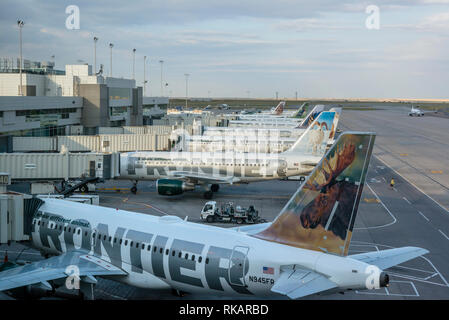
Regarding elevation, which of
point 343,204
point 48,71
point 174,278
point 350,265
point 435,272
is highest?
point 48,71

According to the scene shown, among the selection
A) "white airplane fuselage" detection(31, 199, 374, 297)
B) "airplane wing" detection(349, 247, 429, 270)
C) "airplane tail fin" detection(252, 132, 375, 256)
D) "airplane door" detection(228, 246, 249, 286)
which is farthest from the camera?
"airplane door" detection(228, 246, 249, 286)

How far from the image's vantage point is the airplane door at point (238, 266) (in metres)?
21.2

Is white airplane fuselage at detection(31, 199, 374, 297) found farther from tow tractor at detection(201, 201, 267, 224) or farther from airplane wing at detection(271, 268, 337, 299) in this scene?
tow tractor at detection(201, 201, 267, 224)

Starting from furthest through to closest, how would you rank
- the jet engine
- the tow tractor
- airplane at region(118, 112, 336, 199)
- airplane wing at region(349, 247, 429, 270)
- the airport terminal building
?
the airport terminal building → airplane at region(118, 112, 336, 199) → the jet engine → the tow tractor → airplane wing at region(349, 247, 429, 270)

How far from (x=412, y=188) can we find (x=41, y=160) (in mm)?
44924

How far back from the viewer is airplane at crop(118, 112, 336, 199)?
179 feet

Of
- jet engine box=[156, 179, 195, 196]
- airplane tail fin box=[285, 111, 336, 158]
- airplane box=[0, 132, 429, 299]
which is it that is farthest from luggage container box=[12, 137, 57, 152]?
airplane box=[0, 132, 429, 299]

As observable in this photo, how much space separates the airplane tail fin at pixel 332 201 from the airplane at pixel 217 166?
33222 millimetres

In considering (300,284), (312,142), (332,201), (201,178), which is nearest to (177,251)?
(300,284)

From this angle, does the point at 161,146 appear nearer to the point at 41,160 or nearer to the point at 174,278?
the point at 41,160

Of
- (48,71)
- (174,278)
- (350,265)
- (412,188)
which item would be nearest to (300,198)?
(350,265)

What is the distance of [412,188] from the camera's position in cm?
6178

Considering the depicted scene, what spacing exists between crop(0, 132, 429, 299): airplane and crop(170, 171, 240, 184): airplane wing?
2745 centimetres

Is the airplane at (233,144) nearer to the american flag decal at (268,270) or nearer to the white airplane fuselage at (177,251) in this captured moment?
the white airplane fuselage at (177,251)
